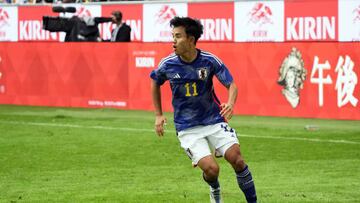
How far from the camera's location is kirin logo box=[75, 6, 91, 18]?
109 ft

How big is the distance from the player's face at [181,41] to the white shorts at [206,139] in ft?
2.75

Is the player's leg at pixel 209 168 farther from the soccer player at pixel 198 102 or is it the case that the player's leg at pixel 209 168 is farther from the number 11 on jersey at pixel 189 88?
the number 11 on jersey at pixel 189 88

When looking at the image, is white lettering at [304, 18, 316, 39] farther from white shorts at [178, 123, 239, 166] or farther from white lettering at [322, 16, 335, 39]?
white shorts at [178, 123, 239, 166]

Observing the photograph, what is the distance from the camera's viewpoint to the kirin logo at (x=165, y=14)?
3080 cm

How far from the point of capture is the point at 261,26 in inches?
1122

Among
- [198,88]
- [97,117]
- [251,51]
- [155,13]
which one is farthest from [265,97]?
[198,88]

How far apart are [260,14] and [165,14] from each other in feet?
11.3

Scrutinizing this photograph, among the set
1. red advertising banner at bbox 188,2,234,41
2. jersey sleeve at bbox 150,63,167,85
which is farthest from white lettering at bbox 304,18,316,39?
jersey sleeve at bbox 150,63,167,85

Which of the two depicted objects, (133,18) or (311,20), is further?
(133,18)

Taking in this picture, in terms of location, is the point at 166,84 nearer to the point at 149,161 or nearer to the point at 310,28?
the point at 310,28

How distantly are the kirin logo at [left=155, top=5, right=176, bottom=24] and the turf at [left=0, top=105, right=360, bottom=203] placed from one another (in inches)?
236

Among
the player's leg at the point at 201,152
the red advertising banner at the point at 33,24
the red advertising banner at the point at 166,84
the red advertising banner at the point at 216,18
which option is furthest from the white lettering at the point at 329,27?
the player's leg at the point at 201,152

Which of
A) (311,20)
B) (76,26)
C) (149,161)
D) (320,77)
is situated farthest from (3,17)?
(149,161)

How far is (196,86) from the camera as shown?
1162cm
